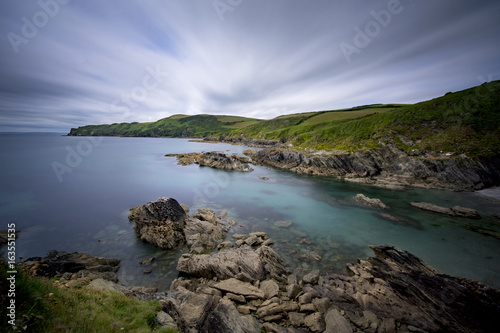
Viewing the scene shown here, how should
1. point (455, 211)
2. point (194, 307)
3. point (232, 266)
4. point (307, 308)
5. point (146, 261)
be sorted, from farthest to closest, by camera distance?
point (455, 211), point (146, 261), point (232, 266), point (307, 308), point (194, 307)

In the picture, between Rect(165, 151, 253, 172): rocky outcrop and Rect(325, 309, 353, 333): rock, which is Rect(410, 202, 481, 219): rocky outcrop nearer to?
Rect(325, 309, 353, 333): rock

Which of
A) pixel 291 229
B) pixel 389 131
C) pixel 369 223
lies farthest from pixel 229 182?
pixel 389 131

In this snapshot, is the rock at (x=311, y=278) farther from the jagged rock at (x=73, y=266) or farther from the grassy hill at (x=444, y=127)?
the grassy hill at (x=444, y=127)

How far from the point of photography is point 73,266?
1408 cm

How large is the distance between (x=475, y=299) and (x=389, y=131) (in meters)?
61.2

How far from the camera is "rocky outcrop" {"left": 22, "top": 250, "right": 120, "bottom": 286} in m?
13.1

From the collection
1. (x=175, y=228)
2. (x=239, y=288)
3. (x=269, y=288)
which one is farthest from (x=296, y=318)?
(x=175, y=228)

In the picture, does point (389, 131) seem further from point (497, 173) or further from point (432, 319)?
point (432, 319)

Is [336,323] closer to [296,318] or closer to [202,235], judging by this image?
[296,318]

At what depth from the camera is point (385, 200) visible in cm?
3366

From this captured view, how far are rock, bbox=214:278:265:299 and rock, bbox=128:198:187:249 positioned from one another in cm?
842

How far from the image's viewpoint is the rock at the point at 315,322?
9680mm

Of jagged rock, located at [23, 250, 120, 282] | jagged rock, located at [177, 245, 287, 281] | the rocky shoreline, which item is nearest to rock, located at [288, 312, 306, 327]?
the rocky shoreline

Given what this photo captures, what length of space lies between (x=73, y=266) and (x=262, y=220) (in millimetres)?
19283
